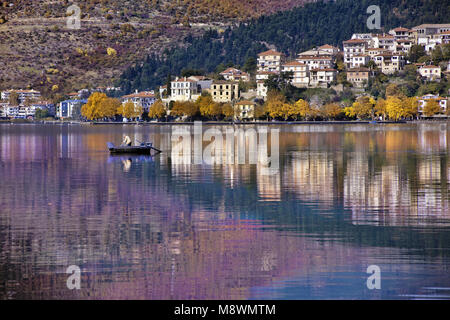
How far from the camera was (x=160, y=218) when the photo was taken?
48.0 ft

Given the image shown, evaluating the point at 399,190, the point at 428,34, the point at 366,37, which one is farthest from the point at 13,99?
the point at 399,190

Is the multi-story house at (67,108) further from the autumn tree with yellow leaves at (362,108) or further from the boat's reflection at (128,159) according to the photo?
the boat's reflection at (128,159)

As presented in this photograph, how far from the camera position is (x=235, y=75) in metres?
117

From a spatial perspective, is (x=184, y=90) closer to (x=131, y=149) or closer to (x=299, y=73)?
(x=299, y=73)

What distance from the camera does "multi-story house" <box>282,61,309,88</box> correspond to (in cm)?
11150

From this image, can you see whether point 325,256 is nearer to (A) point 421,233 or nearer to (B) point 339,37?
(A) point 421,233

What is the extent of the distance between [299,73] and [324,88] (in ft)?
21.1

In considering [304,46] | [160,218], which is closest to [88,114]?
[304,46]

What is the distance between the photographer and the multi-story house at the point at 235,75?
116 m

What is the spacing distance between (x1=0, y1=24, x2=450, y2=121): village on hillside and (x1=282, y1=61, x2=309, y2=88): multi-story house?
15 cm

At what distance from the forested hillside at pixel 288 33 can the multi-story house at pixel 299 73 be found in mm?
26265

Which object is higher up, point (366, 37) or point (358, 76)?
point (366, 37)

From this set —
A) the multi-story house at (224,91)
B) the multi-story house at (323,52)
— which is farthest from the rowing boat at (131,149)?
the multi-story house at (323,52)

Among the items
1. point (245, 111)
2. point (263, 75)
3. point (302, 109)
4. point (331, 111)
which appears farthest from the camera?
point (263, 75)
